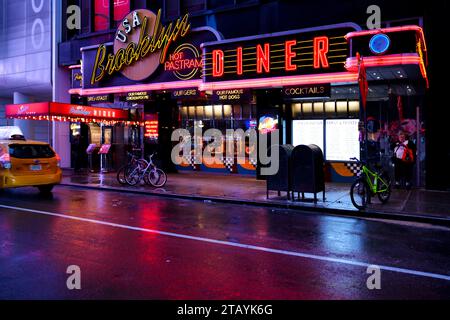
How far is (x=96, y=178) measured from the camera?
17.4 metres

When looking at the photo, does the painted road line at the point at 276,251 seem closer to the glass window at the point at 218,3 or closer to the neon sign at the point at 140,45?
the neon sign at the point at 140,45

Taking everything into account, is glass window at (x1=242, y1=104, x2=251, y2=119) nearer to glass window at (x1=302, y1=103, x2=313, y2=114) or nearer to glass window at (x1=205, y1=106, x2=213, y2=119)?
glass window at (x1=205, y1=106, x2=213, y2=119)

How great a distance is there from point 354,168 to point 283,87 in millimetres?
3982

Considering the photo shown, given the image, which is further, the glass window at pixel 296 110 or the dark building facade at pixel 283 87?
the glass window at pixel 296 110

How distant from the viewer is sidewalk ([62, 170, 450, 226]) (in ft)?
32.4

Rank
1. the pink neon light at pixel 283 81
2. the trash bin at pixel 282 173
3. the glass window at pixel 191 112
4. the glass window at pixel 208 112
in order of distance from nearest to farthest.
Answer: the trash bin at pixel 282 173, the pink neon light at pixel 283 81, the glass window at pixel 208 112, the glass window at pixel 191 112

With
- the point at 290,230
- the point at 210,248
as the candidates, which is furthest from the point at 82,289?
the point at 290,230

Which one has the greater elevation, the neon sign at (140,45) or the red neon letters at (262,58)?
the neon sign at (140,45)

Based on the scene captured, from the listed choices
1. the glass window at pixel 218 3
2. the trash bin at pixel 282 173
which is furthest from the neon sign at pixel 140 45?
the trash bin at pixel 282 173

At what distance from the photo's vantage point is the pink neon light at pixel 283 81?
45.1 ft

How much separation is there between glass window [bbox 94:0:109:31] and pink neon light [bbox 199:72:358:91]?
8.62 metres

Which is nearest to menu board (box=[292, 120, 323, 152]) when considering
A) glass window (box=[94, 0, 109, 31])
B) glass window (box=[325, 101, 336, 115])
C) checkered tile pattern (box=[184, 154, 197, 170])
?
glass window (box=[325, 101, 336, 115])

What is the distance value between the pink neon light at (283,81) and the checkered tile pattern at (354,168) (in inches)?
131

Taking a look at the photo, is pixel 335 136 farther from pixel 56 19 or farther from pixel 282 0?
pixel 56 19
